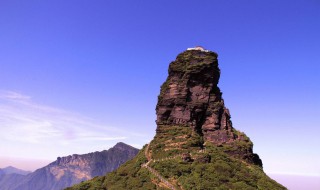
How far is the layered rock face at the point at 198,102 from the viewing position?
285 feet

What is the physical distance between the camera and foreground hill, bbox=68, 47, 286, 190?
2731 inches

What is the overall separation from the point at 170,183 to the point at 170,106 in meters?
26.2

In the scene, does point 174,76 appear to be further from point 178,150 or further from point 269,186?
point 269,186

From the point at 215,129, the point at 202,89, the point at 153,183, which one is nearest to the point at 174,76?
the point at 202,89

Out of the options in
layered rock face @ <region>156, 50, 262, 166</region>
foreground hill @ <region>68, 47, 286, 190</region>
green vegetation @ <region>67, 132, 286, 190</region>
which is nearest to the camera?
green vegetation @ <region>67, 132, 286, 190</region>

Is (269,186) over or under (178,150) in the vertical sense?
under

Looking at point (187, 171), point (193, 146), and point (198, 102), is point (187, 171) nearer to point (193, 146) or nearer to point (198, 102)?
point (193, 146)

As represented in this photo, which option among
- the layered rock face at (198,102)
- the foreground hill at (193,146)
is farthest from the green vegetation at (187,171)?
the layered rock face at (198,102)

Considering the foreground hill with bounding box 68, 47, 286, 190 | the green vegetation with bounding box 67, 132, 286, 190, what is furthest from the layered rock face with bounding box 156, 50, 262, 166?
the green vegetation with bounding box 67, 132, 286, 190

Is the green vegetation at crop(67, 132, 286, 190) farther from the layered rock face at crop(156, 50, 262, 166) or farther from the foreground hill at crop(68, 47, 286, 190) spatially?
the layered rock face at crop(156, 50, 262, 166)

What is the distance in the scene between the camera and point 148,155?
83438 millimetres

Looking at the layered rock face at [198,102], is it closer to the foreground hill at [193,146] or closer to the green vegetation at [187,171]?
the foreground hill at [193,146]

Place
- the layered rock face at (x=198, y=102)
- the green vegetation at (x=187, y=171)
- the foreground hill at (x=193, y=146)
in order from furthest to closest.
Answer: the layered rock face at (x=198, y=102) → the foreground hill at (x=193, y=146) → the green vegetation at (x=187, y=171)

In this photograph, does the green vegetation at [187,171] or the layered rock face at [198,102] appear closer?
the green vegetation at [187,171]
